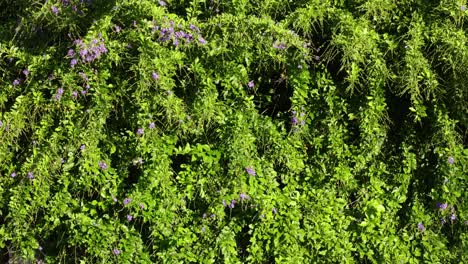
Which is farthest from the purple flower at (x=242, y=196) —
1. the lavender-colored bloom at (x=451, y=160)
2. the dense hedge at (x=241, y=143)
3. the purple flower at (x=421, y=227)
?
the lavender-colored bloom at (x=451, y=160)

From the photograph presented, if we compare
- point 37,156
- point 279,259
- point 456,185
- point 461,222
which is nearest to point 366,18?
point 456,185

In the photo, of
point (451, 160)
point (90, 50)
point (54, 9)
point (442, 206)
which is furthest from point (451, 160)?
point (54, 9)

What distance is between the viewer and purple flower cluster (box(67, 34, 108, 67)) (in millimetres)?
2611

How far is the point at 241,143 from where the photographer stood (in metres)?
2.57

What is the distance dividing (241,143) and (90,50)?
903mm

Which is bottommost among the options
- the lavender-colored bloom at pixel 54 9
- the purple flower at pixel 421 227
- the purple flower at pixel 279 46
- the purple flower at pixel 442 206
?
the purple flower at pixel 421 227

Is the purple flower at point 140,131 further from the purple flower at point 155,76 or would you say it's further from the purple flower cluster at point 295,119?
the purple flower cluster at point 295,119

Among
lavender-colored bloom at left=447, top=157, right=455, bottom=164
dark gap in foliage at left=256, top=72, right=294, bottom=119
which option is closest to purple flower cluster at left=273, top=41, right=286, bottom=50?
dark gap in foliage at left=256, top=72, right=294, bottom=119

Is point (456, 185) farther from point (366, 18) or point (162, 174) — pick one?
point (162, 174)

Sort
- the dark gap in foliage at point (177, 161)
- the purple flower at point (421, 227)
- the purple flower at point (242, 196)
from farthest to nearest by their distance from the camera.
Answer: the dark gap in foliage at point (177, 161) → the purple flower at point (421, 227) → the purple flower at point (242, 196)

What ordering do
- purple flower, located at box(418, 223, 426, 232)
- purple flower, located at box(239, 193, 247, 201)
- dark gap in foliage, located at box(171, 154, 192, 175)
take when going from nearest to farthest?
purple flower, located at box(239, 193, 247, 201)
purple flower, located at box(418, 223, 426, 232)
dark gap in foliage, located at box(171, 154, 192, 175)

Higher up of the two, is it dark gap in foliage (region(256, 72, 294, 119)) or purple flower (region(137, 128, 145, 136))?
dark gap in foliage (region(256, 72, 294, 119))

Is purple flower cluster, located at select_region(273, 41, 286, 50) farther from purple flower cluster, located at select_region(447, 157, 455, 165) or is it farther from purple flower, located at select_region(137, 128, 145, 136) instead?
purple flower cluster, located at select_region(447, 157, 455, 165)

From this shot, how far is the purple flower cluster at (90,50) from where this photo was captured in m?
2.61
